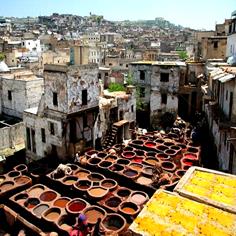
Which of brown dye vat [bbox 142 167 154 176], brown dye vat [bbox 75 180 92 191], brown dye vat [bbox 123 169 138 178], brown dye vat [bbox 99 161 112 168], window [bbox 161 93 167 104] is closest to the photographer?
brown dye vat [bbox 75 180 92 191]

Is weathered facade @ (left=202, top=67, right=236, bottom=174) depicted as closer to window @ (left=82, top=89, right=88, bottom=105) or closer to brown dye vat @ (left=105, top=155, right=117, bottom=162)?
brown dye vat @ (left=105, top=155, right=117, bottom=162)

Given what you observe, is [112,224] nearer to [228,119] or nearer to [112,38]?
[228,119]

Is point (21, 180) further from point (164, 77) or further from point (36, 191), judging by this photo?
point (164, 77)

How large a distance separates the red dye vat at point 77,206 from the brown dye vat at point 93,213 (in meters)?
0.65

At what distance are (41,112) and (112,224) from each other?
42.6 feet

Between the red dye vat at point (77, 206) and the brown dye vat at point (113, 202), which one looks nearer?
Answer: the red dye vat at point (77, 206)

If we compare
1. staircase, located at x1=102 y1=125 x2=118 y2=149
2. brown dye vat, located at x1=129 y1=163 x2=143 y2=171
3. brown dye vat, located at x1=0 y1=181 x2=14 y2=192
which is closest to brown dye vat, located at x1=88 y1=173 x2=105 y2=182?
brown dye vat, located at x1=129 y1=163 x2=143 y2=171

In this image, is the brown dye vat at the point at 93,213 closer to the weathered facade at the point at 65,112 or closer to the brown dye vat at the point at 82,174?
the brown dye vat at the point at 82,174

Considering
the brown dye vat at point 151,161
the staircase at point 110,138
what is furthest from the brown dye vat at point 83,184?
the staircase at point 110,138

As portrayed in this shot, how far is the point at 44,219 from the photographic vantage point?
1720cm

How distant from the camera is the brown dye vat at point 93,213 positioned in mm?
17031

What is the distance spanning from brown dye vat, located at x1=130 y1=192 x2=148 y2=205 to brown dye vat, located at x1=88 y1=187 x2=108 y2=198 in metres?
1.89

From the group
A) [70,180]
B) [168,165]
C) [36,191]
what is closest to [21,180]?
[36,191]

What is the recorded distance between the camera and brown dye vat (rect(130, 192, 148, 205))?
61.1 ft
